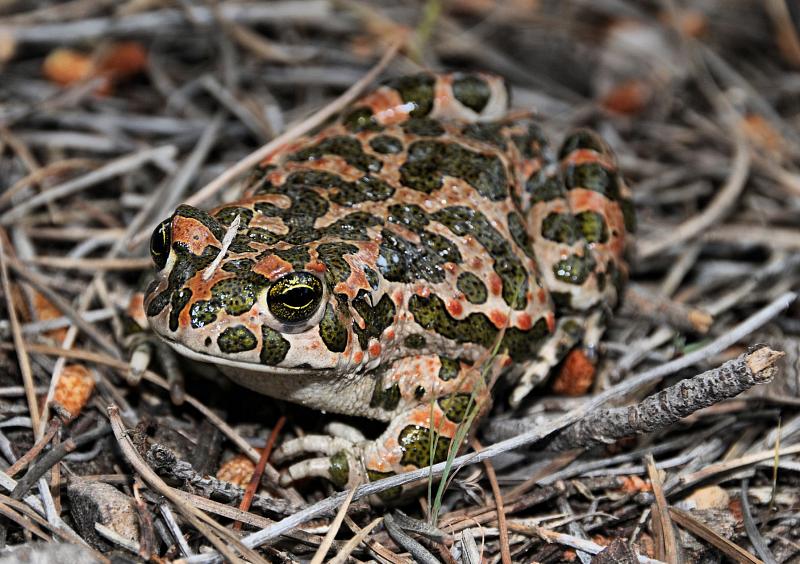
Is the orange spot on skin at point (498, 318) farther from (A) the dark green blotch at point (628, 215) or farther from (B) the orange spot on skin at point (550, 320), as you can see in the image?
(A) the dark green blotch at point (628, 215)

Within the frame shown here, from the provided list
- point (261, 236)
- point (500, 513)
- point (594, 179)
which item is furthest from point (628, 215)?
point (261, 236)

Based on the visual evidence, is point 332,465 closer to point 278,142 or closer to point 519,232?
point 519,232

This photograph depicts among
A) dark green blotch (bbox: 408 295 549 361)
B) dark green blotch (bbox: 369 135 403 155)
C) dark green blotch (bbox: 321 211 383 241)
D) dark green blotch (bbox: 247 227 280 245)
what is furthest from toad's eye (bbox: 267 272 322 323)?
dark green blotch (bbox: 369 135 403 155)

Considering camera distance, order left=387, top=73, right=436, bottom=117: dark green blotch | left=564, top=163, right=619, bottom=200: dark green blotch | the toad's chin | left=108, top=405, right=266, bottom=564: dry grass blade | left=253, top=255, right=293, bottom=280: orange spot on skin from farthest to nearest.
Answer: left=387, top=73, right=436, bottom=117: dark green blotch → left=564, top=163, right=619, bottom=200: dark green blotch → the toad's chin → left=253, top=255, right=293, bottom=280: orange spot on skin → left=108, top=405, right=266, bottom=564: dry grass blade

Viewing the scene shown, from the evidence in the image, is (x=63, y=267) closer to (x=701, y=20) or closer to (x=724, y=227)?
(x=724, y=227)

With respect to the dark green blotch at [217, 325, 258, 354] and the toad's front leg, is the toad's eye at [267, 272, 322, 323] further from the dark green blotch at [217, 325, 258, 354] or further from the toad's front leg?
the toad's front leg

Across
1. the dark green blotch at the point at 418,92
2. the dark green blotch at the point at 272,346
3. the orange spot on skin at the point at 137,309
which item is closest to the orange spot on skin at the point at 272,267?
the dark green blotch at the point at 272,346

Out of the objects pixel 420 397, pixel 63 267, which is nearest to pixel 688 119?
pixel 420 397
